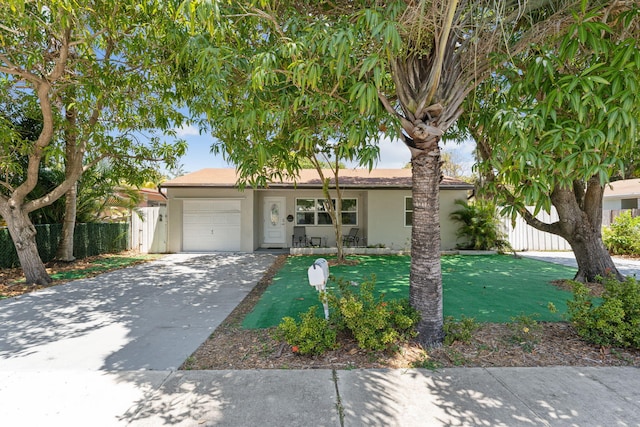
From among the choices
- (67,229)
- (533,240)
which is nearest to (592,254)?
(533,240)

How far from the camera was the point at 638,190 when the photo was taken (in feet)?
62.2

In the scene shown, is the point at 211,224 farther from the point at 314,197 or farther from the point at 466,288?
the point at 466,288

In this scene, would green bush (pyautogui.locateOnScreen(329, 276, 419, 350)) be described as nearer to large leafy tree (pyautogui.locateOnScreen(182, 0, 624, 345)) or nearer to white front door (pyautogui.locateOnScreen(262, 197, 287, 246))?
large leafy tree (pyautogui.locateOnScreen(182, 0, 624, 345))

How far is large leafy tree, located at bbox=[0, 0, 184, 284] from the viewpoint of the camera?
545 cm

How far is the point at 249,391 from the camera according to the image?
305cm

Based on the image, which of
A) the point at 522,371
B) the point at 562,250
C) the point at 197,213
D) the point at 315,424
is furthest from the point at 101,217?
the point at 562,250

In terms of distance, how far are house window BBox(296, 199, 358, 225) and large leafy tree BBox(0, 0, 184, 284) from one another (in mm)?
6193

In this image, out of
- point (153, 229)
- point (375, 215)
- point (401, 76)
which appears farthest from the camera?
point (153, 229)

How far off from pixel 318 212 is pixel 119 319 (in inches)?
378

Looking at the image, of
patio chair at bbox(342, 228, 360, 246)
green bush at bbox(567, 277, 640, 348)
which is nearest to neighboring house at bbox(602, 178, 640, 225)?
patio chair at bbox(342, 228, 360, 246)

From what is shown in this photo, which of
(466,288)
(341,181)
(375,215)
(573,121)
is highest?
(341,181)

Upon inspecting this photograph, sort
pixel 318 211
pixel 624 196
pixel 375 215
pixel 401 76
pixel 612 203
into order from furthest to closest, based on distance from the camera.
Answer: pixel 612 203 < pixel 624 196 < pixel 318 211 < pixel 375 215 < pixel 401 76

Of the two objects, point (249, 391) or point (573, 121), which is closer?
point (573, 121)

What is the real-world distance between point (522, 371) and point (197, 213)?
488 inches
